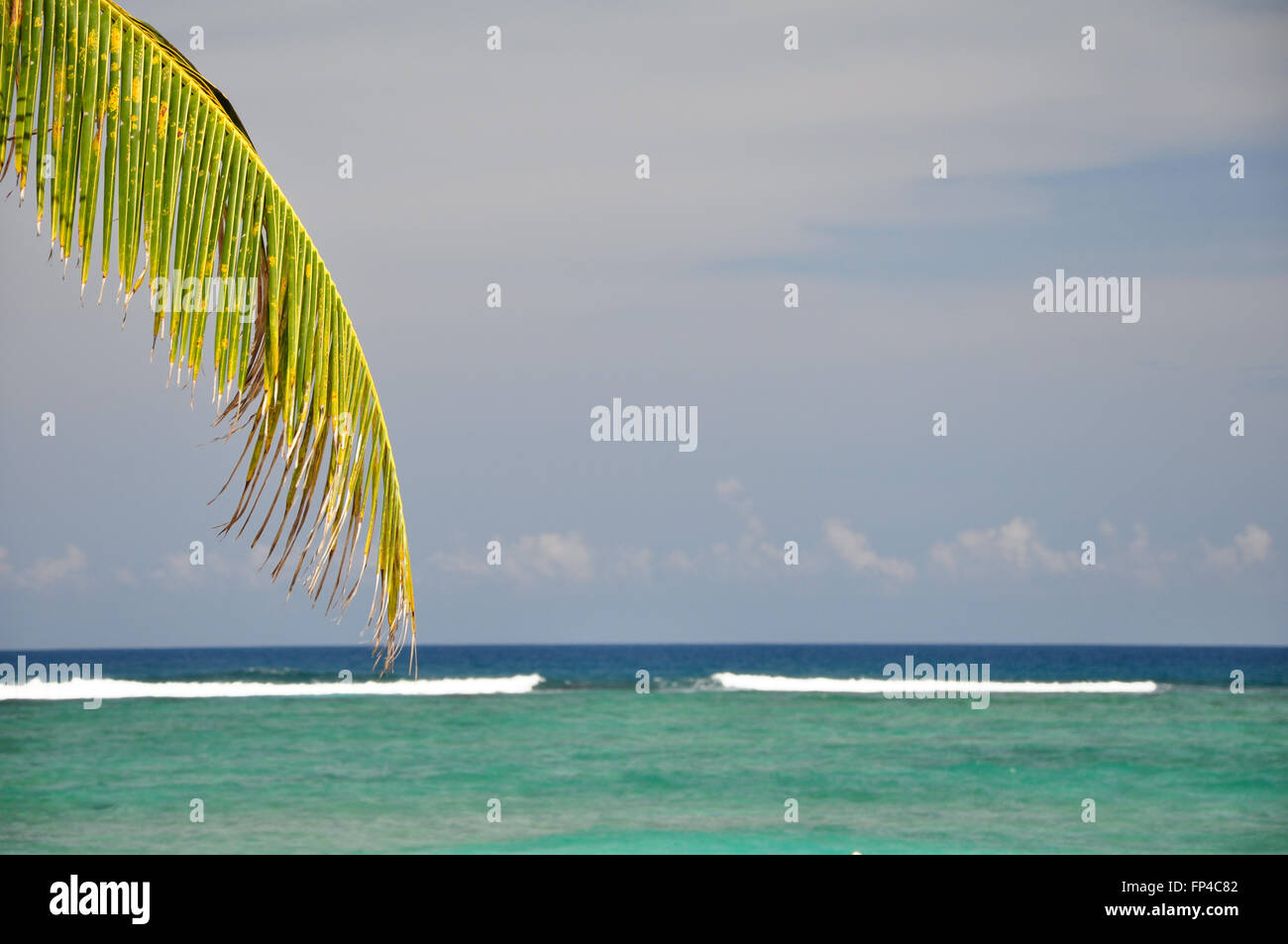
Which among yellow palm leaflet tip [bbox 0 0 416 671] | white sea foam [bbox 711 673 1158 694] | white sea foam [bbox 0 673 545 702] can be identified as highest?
yellow palm leaflet tip [bbox 0 0 416 671]

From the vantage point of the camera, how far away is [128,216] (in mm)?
2199

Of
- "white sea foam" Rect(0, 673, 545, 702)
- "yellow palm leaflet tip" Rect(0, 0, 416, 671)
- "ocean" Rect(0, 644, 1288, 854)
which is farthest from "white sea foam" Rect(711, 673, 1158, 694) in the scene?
"yellow palm leaflet tip" Rect(0, 0, 416, 671)

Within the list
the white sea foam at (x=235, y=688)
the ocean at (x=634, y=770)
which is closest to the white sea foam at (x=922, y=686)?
the ocean at (x=634, y=770)

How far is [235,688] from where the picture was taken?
30875 mm

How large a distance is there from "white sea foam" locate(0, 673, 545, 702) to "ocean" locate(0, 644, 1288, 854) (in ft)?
0.64

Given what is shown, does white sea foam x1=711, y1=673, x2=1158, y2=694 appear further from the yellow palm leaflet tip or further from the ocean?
the yellow palm leaflet tip

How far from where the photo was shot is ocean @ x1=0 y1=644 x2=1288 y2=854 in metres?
13.6

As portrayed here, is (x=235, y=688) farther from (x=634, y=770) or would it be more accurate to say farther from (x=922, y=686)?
(x=922, y=686)

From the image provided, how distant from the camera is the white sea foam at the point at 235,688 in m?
27.0

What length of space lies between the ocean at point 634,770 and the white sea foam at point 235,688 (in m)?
0.20

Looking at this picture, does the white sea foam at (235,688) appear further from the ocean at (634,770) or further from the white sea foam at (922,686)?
the white sea foam at (922,686)
